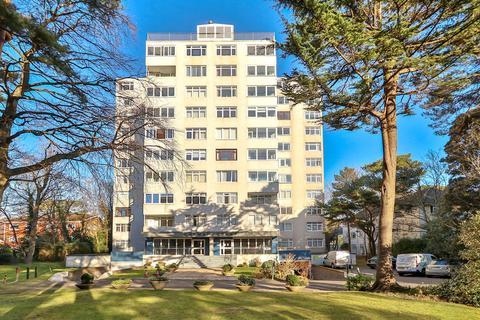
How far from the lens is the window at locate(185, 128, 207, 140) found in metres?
54.3

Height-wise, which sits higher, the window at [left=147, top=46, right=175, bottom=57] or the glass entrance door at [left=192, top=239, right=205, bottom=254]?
the window at [left=147, top=46, right=175, bottom=57]

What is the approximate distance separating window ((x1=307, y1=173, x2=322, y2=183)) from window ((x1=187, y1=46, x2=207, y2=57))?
27079 mm

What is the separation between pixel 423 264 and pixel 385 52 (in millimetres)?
24472

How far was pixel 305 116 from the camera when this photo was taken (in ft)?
237

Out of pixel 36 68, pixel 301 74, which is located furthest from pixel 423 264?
pixel 36 68

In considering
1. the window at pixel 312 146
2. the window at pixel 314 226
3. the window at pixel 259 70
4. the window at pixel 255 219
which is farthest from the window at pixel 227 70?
the window at pixel 314 226

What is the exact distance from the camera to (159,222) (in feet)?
173

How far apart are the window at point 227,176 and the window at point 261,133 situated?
487 cm

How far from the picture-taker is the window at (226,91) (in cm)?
5525

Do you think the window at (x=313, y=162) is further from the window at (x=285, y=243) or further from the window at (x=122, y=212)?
the window at (x=122, y=212)

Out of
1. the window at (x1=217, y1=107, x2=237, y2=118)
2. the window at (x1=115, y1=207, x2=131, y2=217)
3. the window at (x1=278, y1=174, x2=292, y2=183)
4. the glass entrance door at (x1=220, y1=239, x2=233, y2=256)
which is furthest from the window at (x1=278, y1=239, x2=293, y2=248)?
the window at (x1=115, y1=207, x2=131, y2=217)

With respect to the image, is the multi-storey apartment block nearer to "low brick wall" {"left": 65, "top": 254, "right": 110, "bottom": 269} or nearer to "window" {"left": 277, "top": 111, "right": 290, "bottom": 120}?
"low brick wall" {"left": 65, "top": 254, "right": 110, "bottom": 269}

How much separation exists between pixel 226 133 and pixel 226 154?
2.60 m

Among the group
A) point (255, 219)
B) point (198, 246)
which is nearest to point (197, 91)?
point (255, 219)
